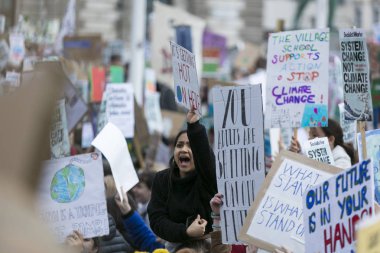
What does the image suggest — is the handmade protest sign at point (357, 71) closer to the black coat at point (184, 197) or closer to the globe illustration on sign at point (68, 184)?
the black coat at point (184, 197)

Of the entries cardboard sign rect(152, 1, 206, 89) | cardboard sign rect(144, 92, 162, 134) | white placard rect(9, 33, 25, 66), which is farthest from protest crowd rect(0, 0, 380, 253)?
cardboard sign rect(152, 1, 206, 89)

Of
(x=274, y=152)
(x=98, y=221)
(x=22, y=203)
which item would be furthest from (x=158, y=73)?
(x=22, y=203)

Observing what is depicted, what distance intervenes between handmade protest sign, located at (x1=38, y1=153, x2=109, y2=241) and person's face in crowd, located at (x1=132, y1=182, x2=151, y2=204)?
2743 mm

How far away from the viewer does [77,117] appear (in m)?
9.09

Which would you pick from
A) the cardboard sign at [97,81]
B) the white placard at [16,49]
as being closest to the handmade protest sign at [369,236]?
the white placard at [16,49]

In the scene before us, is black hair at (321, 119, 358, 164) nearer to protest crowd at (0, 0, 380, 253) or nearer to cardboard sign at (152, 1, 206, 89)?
protest crowd at (0, 0, 380, 253)

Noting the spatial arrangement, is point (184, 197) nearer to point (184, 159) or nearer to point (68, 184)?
point (184, 159)

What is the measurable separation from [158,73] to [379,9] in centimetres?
3053

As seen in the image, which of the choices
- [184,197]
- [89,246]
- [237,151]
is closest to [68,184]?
[89,246]

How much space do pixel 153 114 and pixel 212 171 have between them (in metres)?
8.18

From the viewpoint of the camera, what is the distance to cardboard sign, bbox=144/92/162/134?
1410 centimetres

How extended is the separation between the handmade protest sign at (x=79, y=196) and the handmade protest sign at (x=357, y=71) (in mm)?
1483

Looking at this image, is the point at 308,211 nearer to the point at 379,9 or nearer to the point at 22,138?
the point at 22,138

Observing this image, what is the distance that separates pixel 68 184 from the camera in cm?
626
